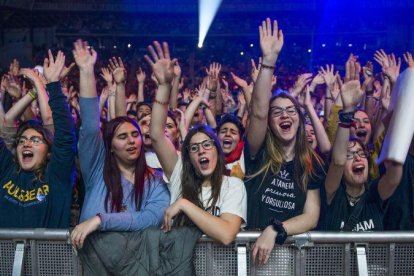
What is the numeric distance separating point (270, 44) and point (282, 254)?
136cm

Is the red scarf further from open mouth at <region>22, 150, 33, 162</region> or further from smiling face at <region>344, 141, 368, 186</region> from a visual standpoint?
open mouth at <region>22, 150, 33, 162</region>

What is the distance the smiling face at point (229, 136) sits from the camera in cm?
379

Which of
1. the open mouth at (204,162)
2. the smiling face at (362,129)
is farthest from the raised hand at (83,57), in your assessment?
the smiling face at (362,129)

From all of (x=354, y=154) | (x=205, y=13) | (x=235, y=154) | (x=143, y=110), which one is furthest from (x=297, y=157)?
(x=205, y=13)

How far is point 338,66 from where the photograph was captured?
70.2 ft

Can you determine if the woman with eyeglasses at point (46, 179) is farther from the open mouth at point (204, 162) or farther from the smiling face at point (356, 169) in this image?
the smiling face at point (356, 169)

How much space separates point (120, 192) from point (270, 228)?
0.85m

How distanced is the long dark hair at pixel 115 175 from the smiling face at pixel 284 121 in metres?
0.88

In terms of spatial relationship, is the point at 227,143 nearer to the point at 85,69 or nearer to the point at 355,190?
the point at 355,190

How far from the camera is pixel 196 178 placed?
9.78 ft

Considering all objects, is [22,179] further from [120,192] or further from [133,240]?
[133,240]

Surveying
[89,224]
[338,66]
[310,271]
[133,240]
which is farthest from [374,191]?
[338,66]

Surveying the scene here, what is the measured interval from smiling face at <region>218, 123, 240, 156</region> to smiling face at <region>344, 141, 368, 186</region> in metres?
0.87

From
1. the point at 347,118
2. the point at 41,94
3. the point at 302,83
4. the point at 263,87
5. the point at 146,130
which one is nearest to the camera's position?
the point at 347,118
